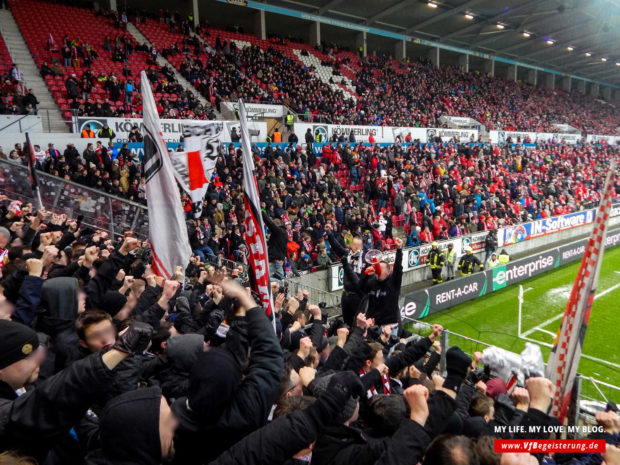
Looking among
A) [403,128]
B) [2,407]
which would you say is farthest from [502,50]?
[2,407]

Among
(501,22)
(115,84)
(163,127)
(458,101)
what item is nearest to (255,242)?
(163,127)

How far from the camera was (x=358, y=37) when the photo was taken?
120 ft

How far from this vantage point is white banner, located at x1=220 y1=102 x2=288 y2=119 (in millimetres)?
20641

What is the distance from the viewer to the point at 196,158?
19.2 feet

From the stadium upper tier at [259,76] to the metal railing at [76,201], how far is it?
7.19m

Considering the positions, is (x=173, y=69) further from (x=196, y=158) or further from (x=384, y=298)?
(x=384, y=298)

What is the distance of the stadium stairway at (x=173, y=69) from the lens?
21.6 m

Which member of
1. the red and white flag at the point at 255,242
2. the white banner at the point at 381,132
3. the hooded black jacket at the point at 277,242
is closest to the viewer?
the red and white flag at the point at 255,242

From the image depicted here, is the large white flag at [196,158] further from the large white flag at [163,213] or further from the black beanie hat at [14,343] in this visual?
the black beanie hat at [14,343]

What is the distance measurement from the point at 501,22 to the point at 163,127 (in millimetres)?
34165

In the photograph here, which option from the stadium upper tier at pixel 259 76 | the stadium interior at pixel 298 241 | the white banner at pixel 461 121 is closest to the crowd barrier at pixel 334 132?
the stadium interior at pixel 298 241

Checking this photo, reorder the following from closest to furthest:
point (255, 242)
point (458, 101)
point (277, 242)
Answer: point (255, 242) → point (277, 242) → point (458, 101)

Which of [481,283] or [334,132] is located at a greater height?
[334,132]

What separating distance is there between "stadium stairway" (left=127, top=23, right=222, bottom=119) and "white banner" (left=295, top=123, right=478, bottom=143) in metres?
5.09
